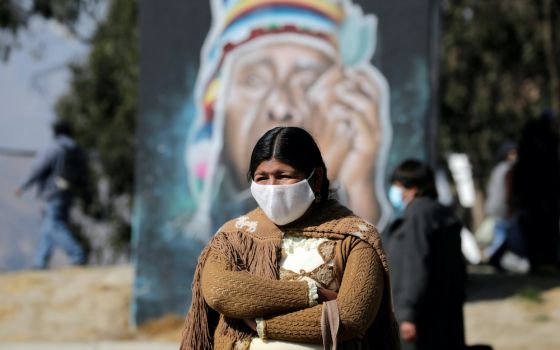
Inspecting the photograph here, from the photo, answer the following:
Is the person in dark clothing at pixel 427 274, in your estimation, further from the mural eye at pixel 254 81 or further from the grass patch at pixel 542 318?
the mural eye at pixel 254 81

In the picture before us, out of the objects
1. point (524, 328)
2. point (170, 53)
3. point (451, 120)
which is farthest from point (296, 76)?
point (451, 120)

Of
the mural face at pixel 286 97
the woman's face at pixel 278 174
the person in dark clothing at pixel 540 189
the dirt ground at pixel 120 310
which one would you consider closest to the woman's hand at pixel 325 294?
the woman's face at pixel 278 174

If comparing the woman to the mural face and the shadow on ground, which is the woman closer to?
the mural face

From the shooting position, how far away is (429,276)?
218 inches

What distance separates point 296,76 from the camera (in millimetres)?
9609

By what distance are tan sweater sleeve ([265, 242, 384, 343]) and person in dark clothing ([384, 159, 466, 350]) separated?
212 centimetres

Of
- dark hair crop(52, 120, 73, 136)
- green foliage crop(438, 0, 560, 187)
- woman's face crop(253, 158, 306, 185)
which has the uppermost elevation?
green foliage crop(438, 0, 560, 187)

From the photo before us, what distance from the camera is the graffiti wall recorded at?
31.1ft

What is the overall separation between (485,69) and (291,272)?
68.9ft

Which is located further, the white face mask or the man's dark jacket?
the man's dark jacket

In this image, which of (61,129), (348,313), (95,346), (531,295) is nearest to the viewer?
(348,313)

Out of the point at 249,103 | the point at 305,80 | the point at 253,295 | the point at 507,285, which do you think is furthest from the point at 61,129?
the point at 253,295

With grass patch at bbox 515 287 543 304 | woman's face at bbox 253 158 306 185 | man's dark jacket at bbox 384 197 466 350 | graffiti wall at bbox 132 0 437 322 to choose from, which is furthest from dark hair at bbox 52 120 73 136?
woman's face at bbox 253 158 306 185

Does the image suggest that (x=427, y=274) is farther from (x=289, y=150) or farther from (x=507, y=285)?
(x=507, y=285)
